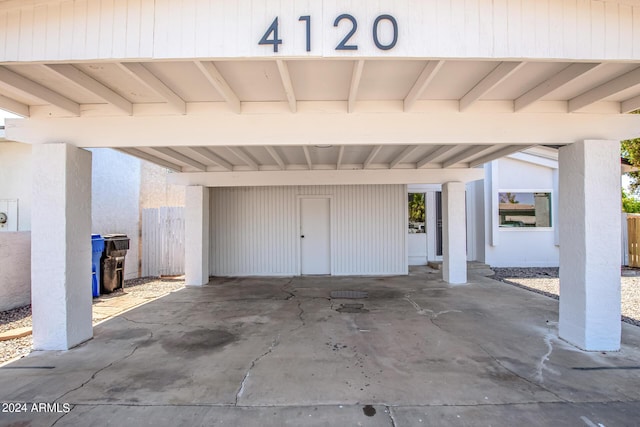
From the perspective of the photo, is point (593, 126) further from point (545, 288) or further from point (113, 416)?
point (113, 416)

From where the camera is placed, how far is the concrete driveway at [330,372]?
265 centimetres

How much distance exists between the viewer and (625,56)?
109 inches

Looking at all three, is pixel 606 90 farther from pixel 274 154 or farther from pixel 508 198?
pixel 508 198

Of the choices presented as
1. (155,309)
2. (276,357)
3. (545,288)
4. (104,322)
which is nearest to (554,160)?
(545,288)

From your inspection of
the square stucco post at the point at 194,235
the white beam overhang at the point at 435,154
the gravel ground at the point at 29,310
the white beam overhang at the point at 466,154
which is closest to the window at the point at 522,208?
the white beam overhang at the point at 466,154

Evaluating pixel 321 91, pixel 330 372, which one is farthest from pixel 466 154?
pixel 330 372

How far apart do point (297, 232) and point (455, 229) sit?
4.38 meters

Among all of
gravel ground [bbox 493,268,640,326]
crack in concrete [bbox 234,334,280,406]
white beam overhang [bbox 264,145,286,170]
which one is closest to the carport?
white beam overhang [bbox 264,145,286,170]

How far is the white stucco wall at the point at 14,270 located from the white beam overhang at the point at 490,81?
25.8 feet

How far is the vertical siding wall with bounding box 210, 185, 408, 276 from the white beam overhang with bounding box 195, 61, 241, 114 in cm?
573

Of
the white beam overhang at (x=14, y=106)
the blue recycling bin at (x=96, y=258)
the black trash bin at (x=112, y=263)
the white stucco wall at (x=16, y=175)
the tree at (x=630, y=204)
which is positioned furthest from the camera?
the tree at (x=630, y=204)

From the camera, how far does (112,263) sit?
7449 millimetres

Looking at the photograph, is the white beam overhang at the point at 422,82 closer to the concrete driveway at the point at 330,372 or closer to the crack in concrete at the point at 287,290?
the concrete driveway at the point at 330,372

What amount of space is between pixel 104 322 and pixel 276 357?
330 centimetres
